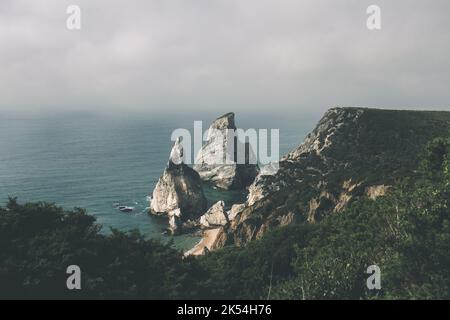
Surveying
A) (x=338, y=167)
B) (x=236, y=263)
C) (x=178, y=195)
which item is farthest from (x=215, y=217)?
(x=236, y=263)

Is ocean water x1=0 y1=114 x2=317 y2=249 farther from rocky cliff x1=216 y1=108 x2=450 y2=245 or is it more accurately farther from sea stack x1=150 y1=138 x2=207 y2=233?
rocky cliff x1=216 y1=108 x2=450 y2=245

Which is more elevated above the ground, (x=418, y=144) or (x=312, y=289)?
(x=418, y=144)

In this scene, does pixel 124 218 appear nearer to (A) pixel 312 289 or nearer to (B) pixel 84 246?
(B) pixel 84 246

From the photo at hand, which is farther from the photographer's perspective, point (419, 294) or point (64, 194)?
point (64, 194)

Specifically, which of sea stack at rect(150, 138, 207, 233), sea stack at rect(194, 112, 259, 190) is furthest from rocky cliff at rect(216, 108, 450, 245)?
sea stack at rect(194, 112, 259, 190)

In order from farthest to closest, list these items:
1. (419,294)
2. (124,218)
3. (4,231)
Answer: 1. (124,218)
2. (4,231)
3. (419,294)

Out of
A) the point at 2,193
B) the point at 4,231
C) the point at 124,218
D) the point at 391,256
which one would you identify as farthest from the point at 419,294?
the point at 2,193
